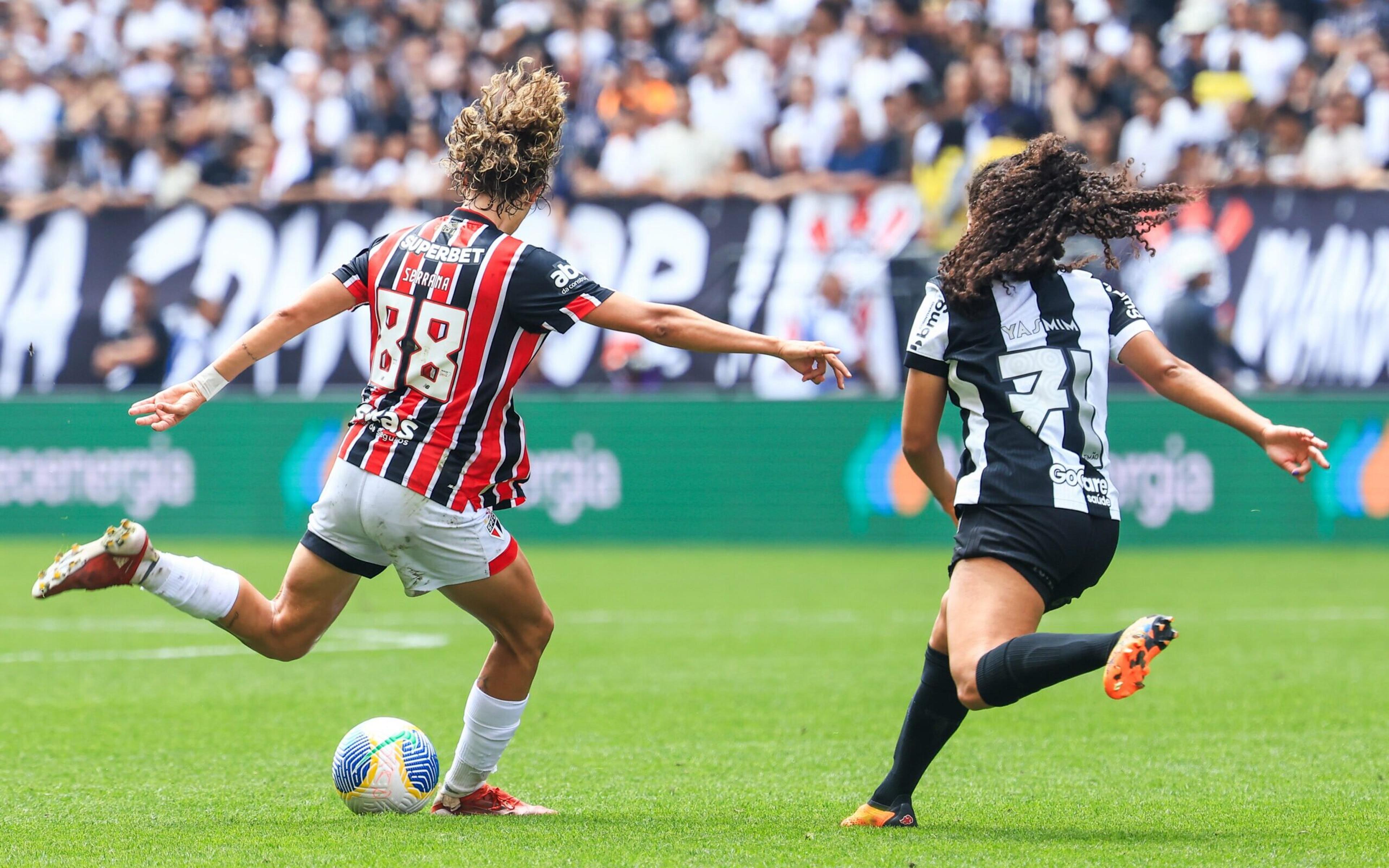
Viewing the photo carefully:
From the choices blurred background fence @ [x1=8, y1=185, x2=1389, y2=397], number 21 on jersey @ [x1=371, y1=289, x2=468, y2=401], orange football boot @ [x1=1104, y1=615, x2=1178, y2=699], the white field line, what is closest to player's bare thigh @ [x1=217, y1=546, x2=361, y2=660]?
number 21 on jersey @ [x1=371, y1=289, x2=468, y2=401]

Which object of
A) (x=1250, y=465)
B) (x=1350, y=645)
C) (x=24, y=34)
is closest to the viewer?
(x=1350, y=645)

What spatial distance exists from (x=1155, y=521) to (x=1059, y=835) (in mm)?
11921

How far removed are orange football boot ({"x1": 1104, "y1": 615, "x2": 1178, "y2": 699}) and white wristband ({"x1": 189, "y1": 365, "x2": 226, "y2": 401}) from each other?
8.98 feet

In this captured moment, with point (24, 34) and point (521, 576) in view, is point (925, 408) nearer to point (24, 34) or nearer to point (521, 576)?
point (521, 576)

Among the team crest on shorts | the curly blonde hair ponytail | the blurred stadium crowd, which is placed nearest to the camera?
the curly blonde hair ponytail

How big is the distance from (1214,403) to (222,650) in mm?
7079

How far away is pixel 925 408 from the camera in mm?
4984

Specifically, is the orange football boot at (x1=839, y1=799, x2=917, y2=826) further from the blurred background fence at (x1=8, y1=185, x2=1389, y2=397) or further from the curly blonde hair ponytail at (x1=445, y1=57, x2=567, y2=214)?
the blurred background fence at (x1=8, y1=185, x2=1389, y2=397)

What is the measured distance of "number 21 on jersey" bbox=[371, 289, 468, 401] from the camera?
507cm

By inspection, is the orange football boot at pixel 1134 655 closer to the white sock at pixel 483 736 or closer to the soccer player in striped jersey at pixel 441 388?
the soccer player in striped jersey at pixel 441 388

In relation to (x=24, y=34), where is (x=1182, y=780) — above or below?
below

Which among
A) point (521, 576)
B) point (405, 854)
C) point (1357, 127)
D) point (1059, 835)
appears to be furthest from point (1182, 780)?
point (1357, 127)

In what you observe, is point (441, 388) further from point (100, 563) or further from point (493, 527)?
point (100, 563)

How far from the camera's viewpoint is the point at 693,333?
5043 millimetres
